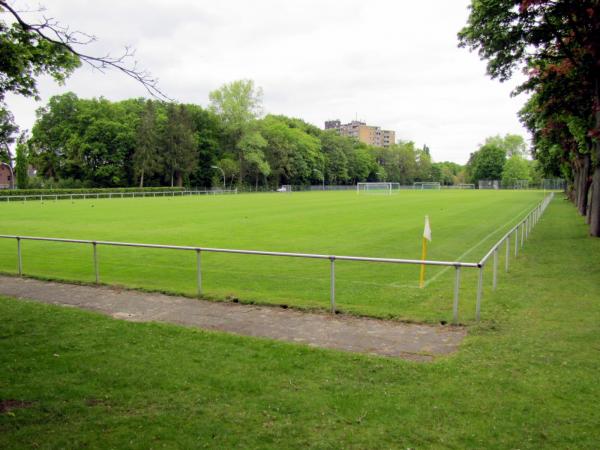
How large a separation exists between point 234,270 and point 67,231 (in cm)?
1515

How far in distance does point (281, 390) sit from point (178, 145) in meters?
91.1

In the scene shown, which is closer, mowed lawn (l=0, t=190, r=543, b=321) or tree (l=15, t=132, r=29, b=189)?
mowed lawn (l=0, t=190, r=543, b=321)

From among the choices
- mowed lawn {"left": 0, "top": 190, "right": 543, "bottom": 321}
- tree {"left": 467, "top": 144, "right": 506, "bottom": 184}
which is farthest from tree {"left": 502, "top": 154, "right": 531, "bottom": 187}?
mowed lawn {"left": 0, "top": 190, "right": 543, "bottom": 321}

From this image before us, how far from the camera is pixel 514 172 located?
147875 mm

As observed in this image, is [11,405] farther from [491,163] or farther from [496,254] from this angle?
[491,163]

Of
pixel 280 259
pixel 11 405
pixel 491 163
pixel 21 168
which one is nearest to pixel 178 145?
pixel 21 168

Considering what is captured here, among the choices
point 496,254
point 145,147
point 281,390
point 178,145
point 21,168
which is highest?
point 178,145

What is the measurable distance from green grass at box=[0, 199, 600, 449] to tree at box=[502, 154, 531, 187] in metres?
153

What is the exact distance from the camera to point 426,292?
37.6 ft

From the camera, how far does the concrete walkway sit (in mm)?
7434

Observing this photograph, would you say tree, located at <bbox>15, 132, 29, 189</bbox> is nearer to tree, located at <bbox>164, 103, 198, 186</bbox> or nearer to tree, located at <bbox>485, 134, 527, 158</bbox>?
tree, located at <bbox>164, 103, 198, 186</bbox>

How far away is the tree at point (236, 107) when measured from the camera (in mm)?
105062

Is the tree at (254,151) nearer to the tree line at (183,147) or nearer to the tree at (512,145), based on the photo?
the tree line at (183,147)

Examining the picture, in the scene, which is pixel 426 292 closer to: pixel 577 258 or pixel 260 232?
pixel 577 258
